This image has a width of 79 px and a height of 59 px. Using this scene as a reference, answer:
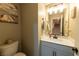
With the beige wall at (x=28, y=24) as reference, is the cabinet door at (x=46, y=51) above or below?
below

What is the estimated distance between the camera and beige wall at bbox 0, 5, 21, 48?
0.95 m

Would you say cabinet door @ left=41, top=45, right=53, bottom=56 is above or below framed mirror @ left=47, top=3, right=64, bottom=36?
below

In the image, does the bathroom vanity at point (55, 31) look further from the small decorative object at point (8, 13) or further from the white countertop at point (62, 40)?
the small decorative object at point (8, 13)

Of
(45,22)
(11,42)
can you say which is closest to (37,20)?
(45,22)

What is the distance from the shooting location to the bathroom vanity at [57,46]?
36.9 inches

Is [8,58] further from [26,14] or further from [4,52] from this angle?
[26,14]

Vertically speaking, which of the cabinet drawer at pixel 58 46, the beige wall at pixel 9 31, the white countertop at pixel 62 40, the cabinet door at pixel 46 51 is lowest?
the cabinet door at pixel 46 51

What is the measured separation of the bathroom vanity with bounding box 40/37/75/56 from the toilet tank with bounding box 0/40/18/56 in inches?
9.4

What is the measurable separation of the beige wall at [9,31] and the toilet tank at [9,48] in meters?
0.04

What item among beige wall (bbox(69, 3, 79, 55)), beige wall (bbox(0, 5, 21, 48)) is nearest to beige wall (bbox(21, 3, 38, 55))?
beige wall (bbox(0, 5, 21, 48))

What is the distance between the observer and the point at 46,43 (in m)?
0.99

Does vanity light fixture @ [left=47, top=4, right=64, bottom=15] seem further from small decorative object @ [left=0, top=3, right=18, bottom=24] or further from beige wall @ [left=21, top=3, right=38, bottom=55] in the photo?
small decorative object @ [left=0, top=3, right=18, bottom=24]

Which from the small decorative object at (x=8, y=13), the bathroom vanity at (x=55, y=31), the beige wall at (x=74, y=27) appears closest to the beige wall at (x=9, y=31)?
the small decorative object at (x=8, y=13)

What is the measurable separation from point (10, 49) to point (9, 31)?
0.51ft
